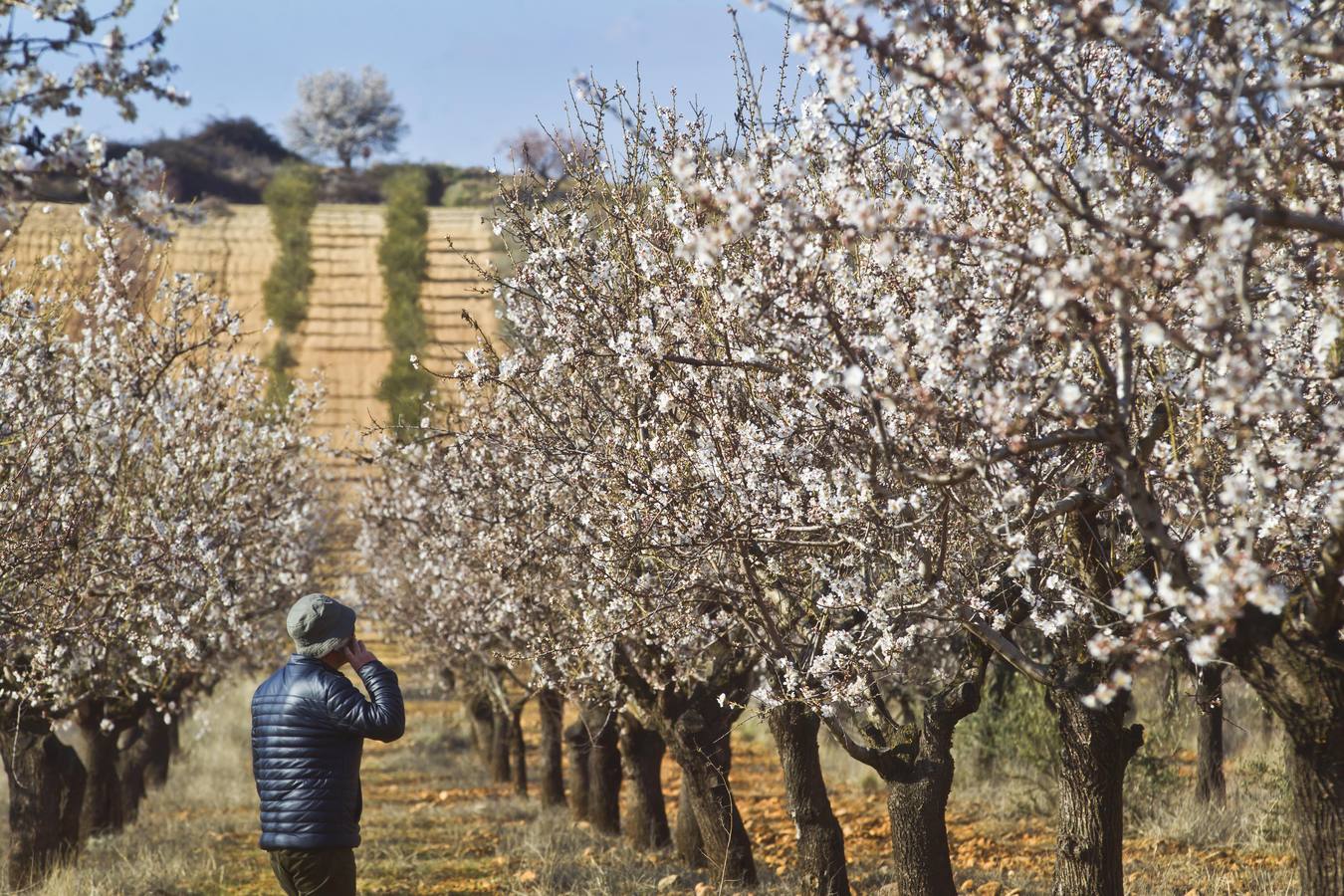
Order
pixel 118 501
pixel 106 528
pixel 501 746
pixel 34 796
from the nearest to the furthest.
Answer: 1. pixel 106 528
2. pixel 118 501
3. pixel 34 796
4. pixel 501 746

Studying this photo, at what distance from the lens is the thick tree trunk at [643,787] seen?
1370 centimetres

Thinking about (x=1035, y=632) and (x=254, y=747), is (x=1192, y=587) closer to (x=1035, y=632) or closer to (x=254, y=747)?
(x=254, y=747)

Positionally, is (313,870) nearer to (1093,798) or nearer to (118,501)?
(1093,798)

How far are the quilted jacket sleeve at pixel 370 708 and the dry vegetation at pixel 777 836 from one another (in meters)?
4.46

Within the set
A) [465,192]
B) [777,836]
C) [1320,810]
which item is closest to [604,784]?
[777,836]

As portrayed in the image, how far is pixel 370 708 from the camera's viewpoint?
19.8 feet

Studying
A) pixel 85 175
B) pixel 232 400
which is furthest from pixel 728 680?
pixel 232 400

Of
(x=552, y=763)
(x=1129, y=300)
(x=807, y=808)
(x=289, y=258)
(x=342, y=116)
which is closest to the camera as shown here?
(x=1129, y=300)

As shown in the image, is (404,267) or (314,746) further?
(404,267)

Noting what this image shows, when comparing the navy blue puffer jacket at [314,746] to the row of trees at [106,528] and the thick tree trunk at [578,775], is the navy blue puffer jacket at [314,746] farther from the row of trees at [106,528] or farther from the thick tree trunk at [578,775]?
the thick tree trunk at [578,775]

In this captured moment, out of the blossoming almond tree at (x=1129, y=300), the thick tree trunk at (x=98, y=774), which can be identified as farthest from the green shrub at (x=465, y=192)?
the blossoming almond tree at (x=1129, y=300)

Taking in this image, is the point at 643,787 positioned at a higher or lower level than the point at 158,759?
higher

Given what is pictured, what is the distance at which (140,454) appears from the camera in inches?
482

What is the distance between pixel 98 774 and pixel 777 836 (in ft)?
26.6
